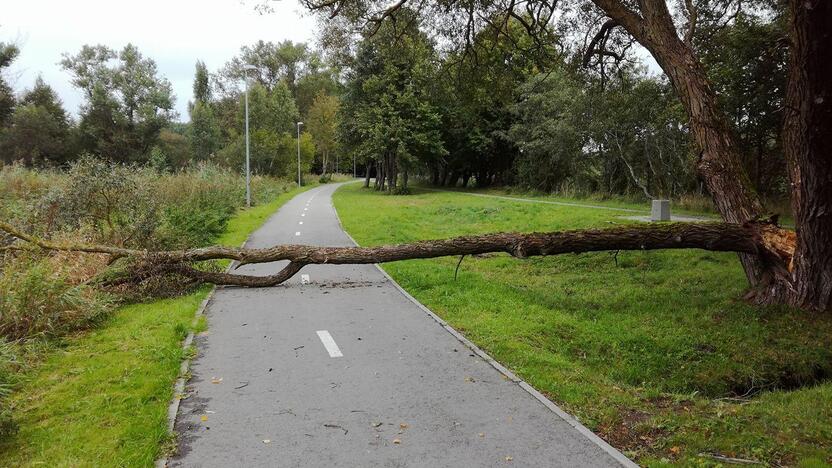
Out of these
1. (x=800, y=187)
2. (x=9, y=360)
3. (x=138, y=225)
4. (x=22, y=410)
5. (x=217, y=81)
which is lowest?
(x=22, y=410)

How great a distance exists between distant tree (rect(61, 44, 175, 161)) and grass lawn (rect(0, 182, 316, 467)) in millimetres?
59137

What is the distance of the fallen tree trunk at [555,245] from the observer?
9.22 m

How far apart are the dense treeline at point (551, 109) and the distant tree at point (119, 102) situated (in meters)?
27.6

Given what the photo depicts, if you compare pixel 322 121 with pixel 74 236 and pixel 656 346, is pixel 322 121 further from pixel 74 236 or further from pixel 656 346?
pixel 656 346

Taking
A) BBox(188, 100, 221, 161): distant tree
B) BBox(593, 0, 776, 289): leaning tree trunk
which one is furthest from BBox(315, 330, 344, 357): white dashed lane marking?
BBox(188, 100, 221, 161): distant tree

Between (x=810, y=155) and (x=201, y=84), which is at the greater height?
(x=201, y=84)

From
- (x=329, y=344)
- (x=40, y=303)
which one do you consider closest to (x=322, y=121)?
(x=40, y=303)

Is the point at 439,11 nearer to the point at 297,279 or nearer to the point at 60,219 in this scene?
the point at 297,279

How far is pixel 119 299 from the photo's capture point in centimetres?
980

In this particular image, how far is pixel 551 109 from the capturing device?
3306cm

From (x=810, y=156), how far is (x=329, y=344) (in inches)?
312

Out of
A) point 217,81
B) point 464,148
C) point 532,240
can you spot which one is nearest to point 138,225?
point 532,240

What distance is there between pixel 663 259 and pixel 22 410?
483 inches

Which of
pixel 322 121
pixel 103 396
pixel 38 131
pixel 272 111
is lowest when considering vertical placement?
pixel 103 396
